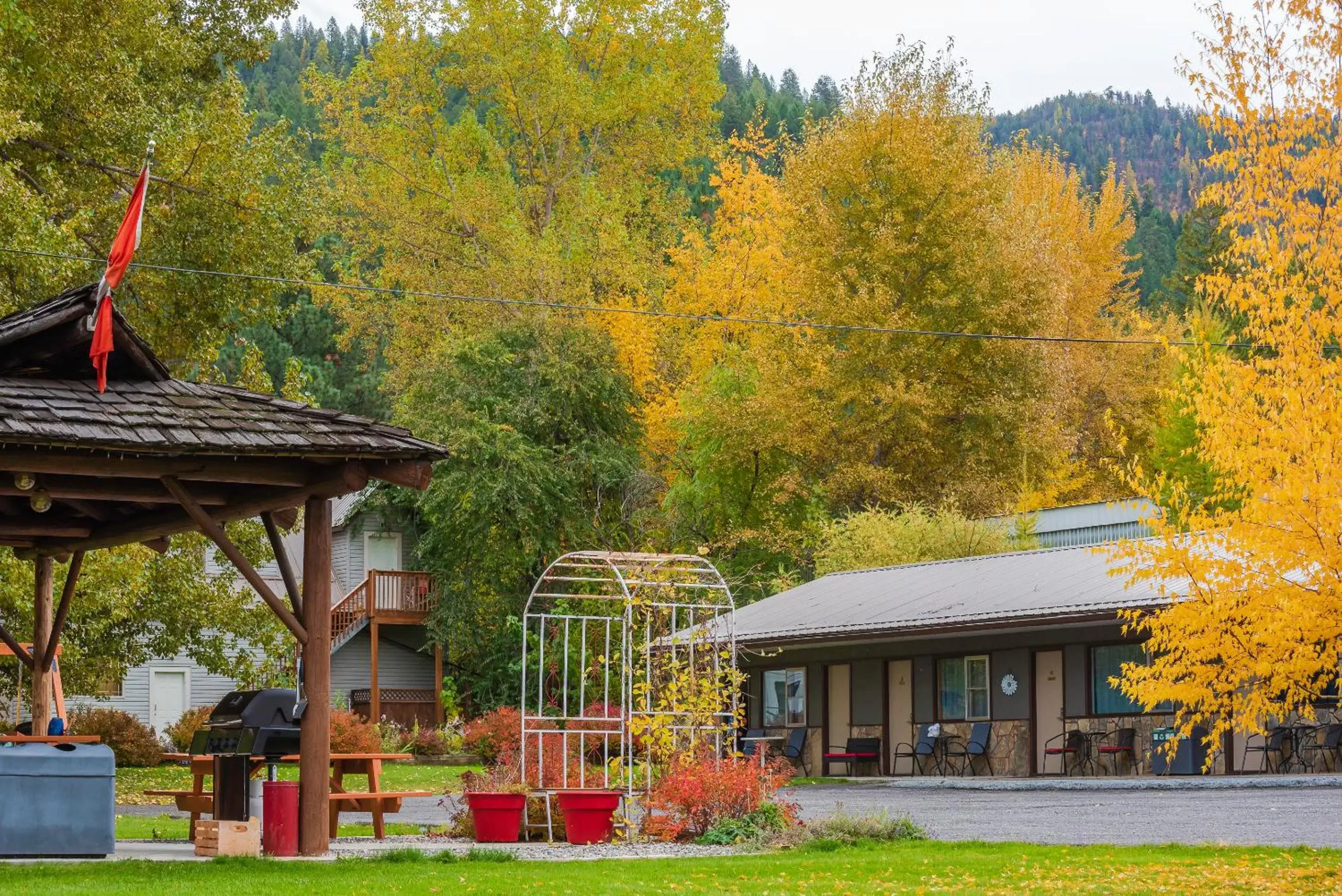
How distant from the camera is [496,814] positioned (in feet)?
50.2

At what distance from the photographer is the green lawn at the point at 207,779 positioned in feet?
78.3

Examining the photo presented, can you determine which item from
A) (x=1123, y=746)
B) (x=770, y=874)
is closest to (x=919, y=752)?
(x=1123, y=746)

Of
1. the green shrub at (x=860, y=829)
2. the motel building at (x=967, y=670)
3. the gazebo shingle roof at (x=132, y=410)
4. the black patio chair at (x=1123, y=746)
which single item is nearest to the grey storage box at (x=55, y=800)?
the gazebo shingle roof at (x=132, y=410)

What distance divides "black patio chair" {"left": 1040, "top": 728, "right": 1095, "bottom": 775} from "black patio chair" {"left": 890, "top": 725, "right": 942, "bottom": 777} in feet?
6.94

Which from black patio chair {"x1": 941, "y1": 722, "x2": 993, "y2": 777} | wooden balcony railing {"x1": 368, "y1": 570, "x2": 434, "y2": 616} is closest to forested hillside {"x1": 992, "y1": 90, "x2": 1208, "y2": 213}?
wooden balcony railing {"x1": 368, "y1": 570, "x2": 434, "y2": 616}

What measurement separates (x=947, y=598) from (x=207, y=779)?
11916mm

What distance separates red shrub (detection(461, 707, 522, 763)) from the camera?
96.5 ft

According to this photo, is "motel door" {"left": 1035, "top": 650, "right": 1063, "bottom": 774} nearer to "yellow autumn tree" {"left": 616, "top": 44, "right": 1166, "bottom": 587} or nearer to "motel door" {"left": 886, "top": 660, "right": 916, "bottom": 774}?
"motel door" {"left": 886, "top": 660, "right": 916, "bottom": 774}

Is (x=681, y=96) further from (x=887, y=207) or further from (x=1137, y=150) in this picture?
(x=1137, y=150)

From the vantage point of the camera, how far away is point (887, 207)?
37.6m

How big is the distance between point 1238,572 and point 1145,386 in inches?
1333

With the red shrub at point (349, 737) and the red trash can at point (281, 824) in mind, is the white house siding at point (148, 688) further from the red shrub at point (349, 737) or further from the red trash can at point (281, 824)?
the red trash can at point (281, 824)

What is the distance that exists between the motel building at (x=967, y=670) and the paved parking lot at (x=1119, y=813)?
2582 mm

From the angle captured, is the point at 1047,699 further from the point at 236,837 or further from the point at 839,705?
the point at 236,837
